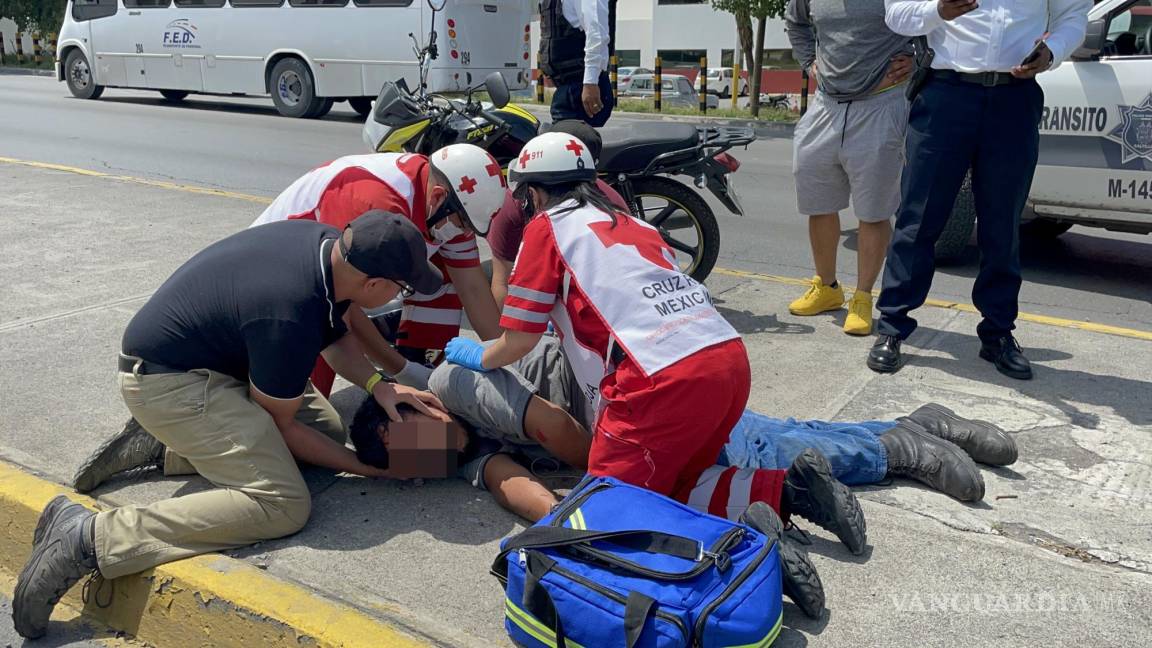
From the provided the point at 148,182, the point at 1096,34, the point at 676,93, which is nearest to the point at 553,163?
the point at 1096,34

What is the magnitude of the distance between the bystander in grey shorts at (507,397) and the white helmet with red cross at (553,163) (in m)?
0.66

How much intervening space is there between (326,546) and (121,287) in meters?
3.31

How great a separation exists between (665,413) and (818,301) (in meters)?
2.92

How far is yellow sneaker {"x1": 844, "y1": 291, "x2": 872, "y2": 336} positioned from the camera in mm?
5301


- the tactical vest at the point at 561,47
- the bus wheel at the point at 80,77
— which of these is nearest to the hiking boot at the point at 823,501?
the tactical vest at the point at 561,47

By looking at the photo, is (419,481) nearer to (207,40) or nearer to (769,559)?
(769,559)

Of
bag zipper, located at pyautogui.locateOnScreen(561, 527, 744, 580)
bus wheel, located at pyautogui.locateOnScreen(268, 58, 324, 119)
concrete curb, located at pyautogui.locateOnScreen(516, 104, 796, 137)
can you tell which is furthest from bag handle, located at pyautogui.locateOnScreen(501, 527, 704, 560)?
bus wheel, located at pyautogui.locateOnScreen(268, 58, 324, 119)

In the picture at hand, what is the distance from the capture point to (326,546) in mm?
3279

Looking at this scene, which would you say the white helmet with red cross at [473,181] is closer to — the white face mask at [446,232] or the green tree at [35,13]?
the white face mask at [446,232]

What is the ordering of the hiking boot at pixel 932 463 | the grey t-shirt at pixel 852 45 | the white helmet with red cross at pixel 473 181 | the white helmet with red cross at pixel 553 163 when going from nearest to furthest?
the white helmet with red cross at pixel 553 163 < the hiking boot at pixel 932 463 < the white helmet with red cross at pixel 473 181 < the grey t-shirt at pixel 852 45

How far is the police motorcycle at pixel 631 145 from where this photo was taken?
575 centimetres

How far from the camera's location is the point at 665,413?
302 centimetres

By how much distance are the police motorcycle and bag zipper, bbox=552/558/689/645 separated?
11.3 feet

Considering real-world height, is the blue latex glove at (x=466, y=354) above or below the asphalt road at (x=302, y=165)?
above
